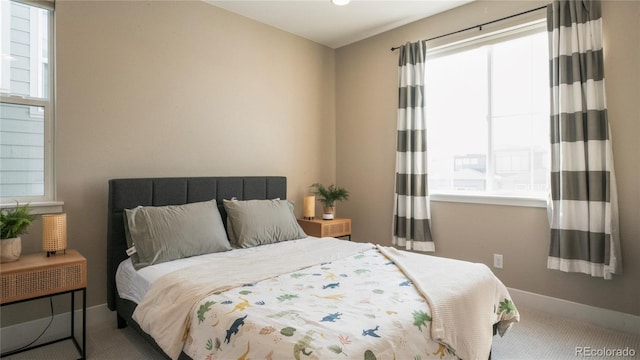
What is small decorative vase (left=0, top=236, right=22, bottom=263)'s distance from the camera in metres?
A: 2.12

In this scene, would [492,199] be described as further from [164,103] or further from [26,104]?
[26,104]

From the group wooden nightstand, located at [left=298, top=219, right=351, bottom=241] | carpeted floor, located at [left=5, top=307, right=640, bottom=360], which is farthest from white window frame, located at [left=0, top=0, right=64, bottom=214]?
wooden nightstand, located at [left=298, top=219, right=351, bottom=241]

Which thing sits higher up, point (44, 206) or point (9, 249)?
point (44, 206)

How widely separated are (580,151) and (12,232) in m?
3.91

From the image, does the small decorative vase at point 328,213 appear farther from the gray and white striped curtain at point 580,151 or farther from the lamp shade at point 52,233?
the lamp shade at point 52,233

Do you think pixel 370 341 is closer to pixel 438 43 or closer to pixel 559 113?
pixel 559 113

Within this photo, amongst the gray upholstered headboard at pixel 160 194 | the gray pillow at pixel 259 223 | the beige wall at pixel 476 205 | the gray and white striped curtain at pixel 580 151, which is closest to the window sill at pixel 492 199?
the beige wall at pixel 476 205

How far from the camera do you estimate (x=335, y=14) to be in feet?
11.8

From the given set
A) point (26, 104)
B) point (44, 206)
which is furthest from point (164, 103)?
point (44, 206)

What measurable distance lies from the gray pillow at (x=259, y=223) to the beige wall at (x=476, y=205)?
1.34m

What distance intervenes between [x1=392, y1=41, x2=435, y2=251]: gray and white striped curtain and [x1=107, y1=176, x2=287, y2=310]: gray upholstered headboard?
1386mm

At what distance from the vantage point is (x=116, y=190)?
2625 mm

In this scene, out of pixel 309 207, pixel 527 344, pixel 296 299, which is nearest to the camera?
pixel 296 299

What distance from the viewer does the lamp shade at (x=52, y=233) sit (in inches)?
89.6
